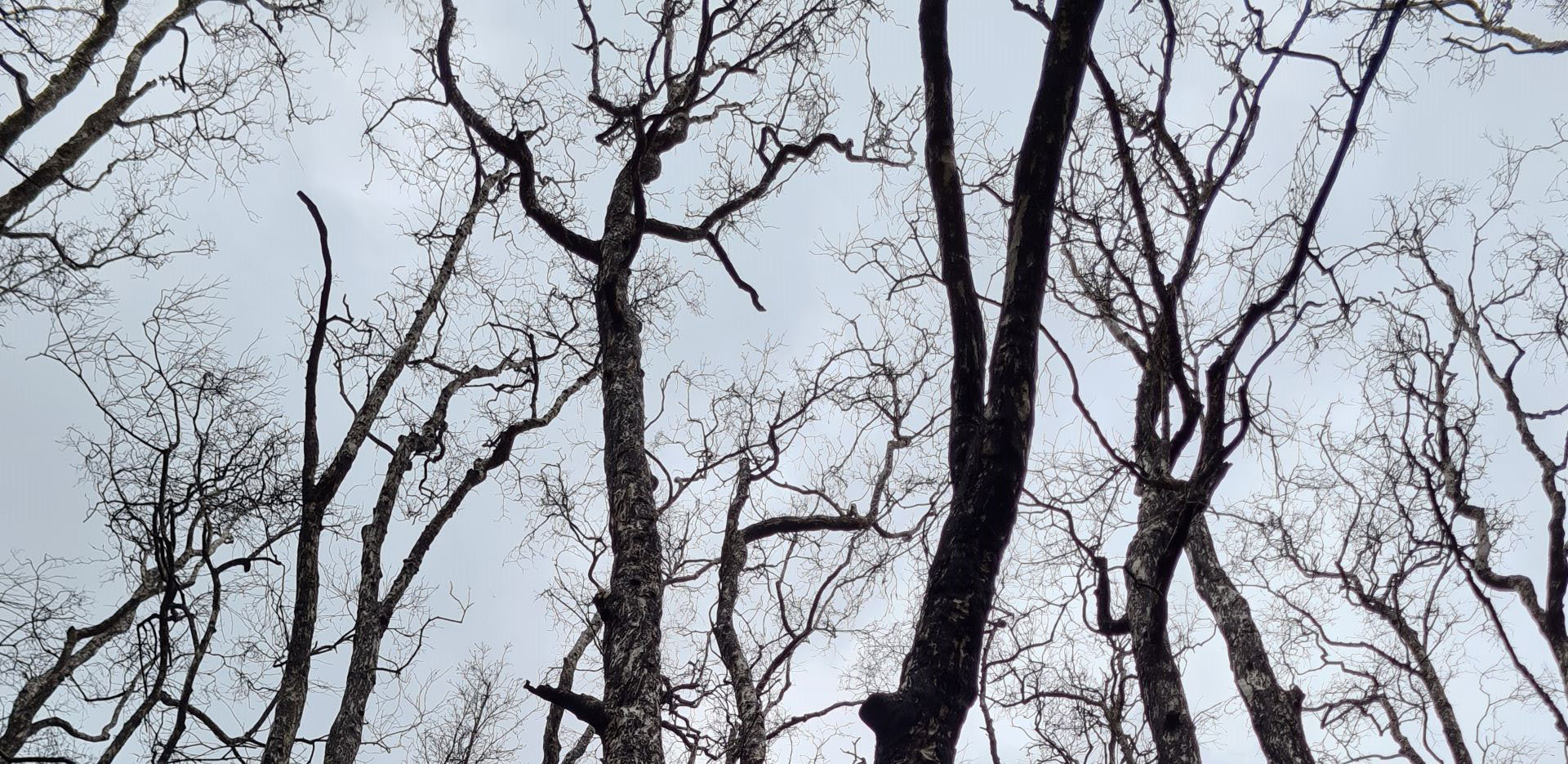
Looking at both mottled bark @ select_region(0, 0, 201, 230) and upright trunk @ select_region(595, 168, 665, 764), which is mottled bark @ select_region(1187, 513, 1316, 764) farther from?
mottled bark @ select_region(0, 0, 201, 230)

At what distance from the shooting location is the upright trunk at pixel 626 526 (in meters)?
3.94

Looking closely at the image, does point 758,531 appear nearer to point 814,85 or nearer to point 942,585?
point 814,85

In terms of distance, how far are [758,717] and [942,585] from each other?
512 centimetres

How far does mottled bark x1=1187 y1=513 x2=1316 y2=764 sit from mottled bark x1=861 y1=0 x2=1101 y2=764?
2.36 m

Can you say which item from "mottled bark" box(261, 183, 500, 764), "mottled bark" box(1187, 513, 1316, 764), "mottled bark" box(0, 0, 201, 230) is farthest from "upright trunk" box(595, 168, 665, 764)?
"mottled bark" box(0, 0, 201, 230)

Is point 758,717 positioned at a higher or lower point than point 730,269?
lower

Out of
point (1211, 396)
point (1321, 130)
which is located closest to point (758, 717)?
point (1211, 396)

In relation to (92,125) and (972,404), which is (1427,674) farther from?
(92,125)

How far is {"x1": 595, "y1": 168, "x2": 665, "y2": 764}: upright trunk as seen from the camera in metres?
3.94

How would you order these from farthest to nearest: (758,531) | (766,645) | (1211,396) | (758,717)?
(766,645) < (758,531) < (758,717) < (1211,396)

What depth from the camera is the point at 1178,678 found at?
494cm

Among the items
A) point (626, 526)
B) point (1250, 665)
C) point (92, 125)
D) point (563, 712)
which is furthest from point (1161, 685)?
point (92, 125)

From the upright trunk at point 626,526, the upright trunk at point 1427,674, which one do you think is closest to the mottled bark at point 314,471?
the upright trunk at point 626,526

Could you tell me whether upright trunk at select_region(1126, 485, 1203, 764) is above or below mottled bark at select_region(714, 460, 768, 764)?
below
